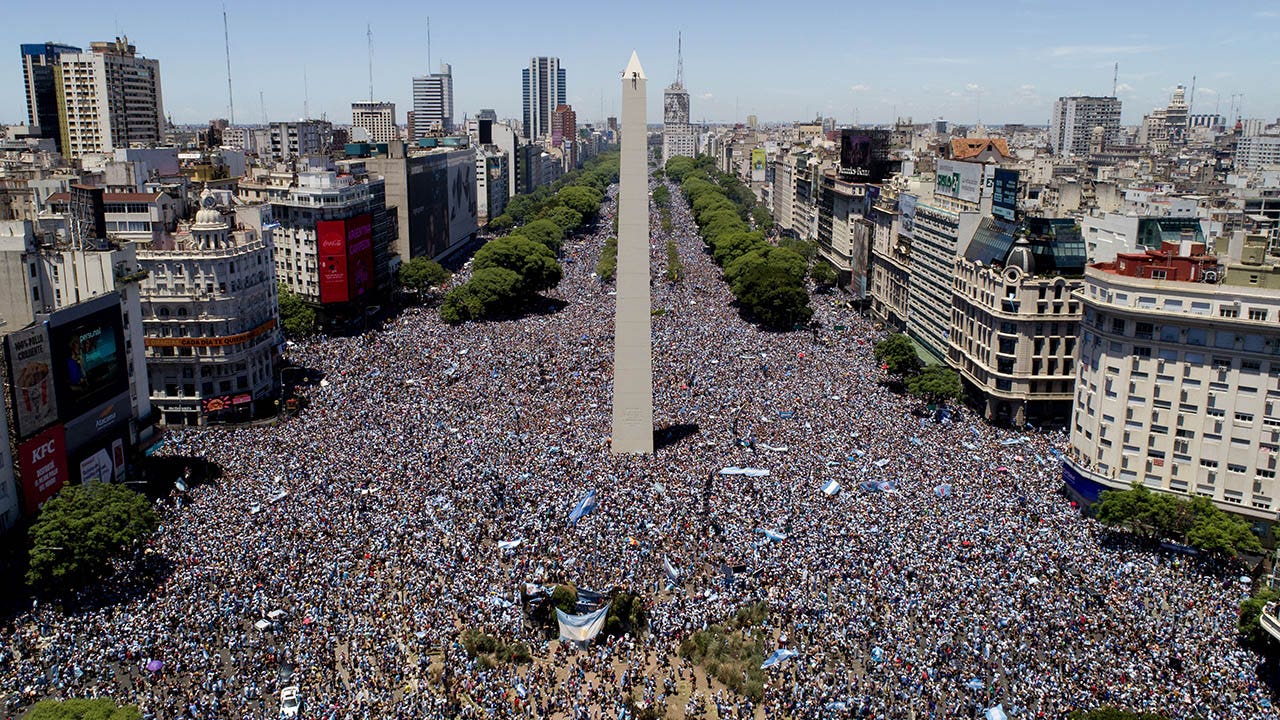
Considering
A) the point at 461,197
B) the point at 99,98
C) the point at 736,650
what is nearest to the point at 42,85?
the point at 99,98

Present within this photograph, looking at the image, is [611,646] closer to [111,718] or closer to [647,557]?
[647,557]

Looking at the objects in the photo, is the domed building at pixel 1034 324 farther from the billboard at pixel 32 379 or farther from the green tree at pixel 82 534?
the billboard at pixel 32 379

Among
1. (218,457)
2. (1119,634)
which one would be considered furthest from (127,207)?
(1119,634)

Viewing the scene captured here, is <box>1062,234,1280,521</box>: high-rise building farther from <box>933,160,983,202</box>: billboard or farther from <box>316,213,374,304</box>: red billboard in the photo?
<box>316,213,374,304</box>: red billboard

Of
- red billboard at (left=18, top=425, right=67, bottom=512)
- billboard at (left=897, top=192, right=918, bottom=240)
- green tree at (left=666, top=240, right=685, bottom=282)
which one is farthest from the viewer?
green tree at (left=666, top=240, right=685, bottom=282)

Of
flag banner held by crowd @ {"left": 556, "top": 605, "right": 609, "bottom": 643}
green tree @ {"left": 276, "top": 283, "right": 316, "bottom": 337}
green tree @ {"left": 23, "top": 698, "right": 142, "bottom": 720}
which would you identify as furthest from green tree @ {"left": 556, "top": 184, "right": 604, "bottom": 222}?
green tree @ {"left": 23, "top": 698, "right": 142, "bottom": 720}

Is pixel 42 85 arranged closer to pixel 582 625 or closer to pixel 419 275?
pixel 419 275

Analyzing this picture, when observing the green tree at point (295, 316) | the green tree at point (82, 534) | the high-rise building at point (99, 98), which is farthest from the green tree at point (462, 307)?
the high-rise building at point (99, 98)
